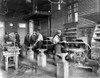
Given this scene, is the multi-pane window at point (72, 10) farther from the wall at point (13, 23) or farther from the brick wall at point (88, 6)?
the wall at point (13, 23)

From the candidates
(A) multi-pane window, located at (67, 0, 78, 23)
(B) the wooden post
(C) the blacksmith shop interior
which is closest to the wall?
(C) the blacksmith shop interior

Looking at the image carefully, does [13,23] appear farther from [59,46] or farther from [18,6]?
[59,46]

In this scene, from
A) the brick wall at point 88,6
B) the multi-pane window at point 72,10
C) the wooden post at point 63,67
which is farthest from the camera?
the multi-pane window at point 72,10

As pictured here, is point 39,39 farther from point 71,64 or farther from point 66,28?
point 71,64

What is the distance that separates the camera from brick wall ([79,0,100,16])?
18.5 feet

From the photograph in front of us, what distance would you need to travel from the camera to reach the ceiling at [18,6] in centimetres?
1085

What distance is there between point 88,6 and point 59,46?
8.13 ft

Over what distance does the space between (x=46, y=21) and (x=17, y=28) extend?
4327mm

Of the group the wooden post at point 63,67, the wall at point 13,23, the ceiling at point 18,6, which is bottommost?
the wooden post at point 63,67

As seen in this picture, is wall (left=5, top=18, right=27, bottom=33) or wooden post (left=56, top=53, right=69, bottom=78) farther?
wall (left=5, top=18, right=27, bottom=33)

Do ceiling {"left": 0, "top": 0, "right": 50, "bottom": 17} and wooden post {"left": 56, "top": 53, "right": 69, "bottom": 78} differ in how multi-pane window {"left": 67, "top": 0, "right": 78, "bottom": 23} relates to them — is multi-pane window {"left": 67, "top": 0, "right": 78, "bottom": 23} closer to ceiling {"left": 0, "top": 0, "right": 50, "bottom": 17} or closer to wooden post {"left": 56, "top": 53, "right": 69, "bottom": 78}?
ceiling {"left": 0, "top": 0, "right": 50, "bottom": 17}

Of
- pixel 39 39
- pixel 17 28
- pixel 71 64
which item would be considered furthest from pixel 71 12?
pixel 17 28

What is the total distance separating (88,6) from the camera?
6.04m

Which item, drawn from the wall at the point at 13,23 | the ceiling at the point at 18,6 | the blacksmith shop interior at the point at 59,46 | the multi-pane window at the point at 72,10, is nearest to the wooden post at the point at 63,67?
the blacksmith shop interior at the point at 59,46
